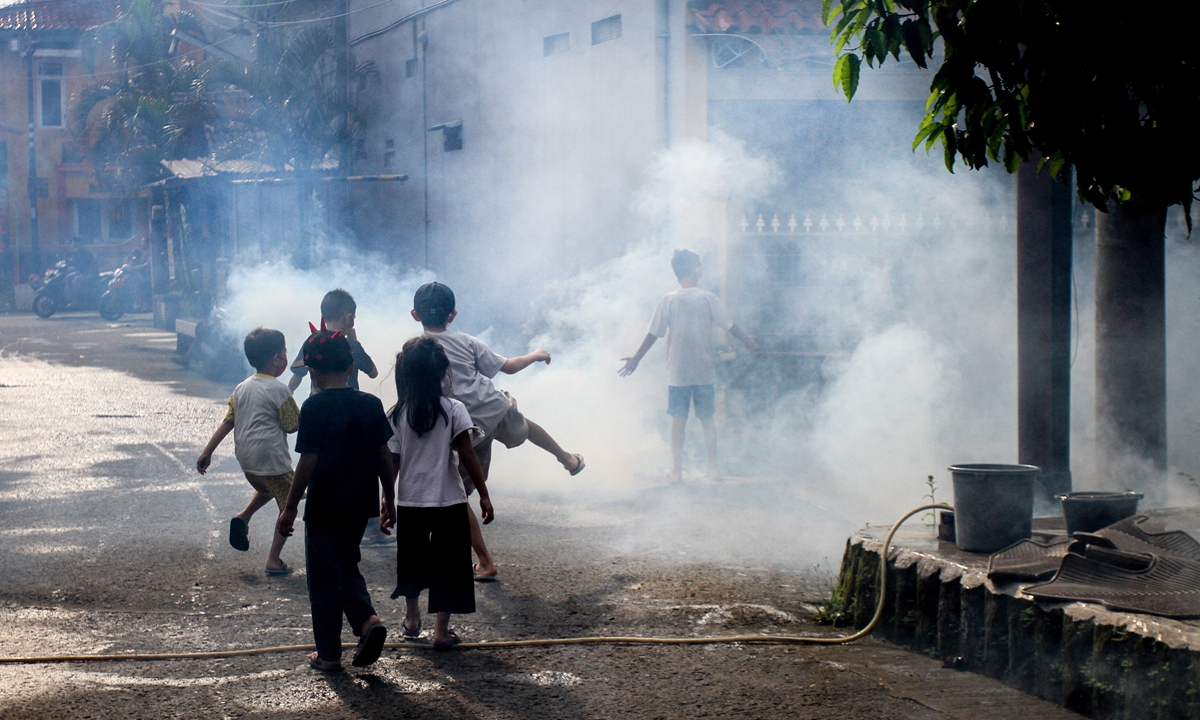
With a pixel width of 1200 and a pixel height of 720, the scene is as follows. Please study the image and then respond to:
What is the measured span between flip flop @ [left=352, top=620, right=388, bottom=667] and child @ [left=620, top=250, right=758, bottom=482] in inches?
166

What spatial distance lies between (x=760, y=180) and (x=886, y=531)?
21.4 ft

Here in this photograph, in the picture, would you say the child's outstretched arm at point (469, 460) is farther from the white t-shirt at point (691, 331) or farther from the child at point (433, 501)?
the white t-shirt at point (691, 331)

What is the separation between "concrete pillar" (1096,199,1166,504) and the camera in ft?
19.7

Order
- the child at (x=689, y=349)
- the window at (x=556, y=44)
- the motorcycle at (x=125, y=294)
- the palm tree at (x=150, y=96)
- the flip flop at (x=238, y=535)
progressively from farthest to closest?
the motorcycle at (x=125, y=294), the palm tree at (x=150, y=96), the window at (x=556, y=44), the child at (x=689, y=349), the flip flop at (x=238, y=535)

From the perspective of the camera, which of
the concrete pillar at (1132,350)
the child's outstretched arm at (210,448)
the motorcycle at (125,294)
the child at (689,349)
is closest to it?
the child's outstretched arm at (210,448)

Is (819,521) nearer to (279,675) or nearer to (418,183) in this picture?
(279,675)

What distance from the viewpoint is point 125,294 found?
27.8m

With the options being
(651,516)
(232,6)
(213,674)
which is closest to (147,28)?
(232,6)

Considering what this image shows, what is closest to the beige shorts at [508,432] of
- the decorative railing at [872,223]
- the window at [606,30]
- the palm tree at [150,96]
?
the decorative railing at [872,223]

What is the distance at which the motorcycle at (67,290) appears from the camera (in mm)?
28688

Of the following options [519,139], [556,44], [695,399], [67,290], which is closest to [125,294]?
[67,290]

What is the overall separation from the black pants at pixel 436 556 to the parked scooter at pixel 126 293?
82.7 feet

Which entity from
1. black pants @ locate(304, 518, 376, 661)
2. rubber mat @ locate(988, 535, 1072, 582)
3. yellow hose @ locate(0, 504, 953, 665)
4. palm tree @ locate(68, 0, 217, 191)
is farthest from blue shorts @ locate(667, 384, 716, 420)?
palm tree @ locate(68, 0, 217, 191)

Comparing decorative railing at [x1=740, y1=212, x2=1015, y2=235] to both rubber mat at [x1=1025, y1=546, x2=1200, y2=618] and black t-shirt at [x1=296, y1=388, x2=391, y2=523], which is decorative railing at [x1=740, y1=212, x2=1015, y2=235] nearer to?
rubber mat at [x1=1025, y1=546, x2=1200, y2=618]
